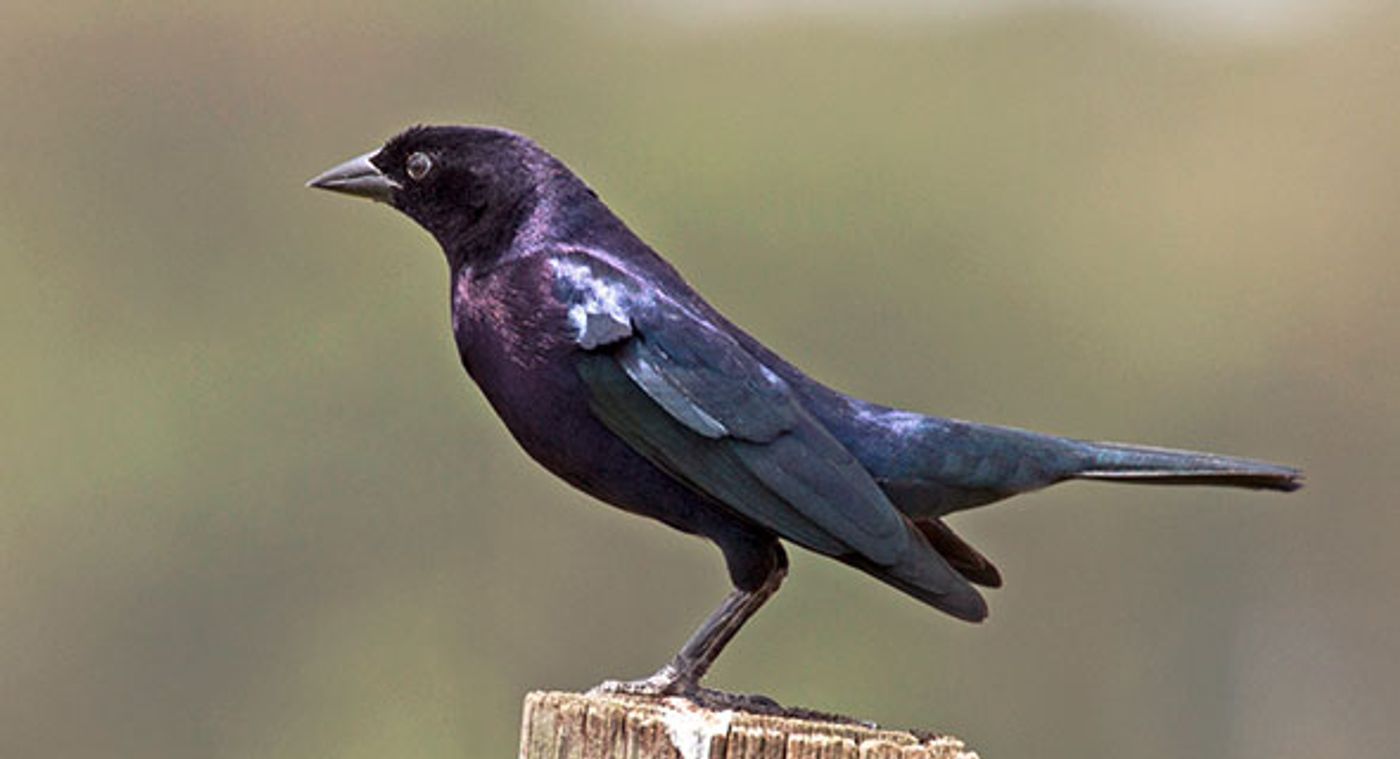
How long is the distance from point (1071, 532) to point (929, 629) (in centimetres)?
106

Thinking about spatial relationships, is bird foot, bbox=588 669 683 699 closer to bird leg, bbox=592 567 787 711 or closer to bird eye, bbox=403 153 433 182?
bird leg, bbox=592 567 787 711

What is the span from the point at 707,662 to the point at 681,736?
93 cm

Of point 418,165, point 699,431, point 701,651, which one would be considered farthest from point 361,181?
point 701,651

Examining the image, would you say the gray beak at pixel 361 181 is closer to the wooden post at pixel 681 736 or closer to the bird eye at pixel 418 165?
the bird eye at pixel 418 165

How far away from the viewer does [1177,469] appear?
5.80 m

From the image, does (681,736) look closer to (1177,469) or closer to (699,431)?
(699,431)

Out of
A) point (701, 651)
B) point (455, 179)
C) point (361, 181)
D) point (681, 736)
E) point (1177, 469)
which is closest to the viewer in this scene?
point (681, 736)

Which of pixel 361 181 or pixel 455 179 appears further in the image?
pixel 361 181

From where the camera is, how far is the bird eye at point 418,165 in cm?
605

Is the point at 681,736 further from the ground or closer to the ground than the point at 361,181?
closer to the ground

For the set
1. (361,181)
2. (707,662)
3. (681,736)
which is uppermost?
(361,181)

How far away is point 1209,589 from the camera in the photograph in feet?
44.3

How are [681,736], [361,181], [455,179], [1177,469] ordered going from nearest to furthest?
[681,736] < [1177,469] < [455,179] < [361,181]

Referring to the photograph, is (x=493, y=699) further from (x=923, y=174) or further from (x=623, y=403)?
(x=623, y=403)
